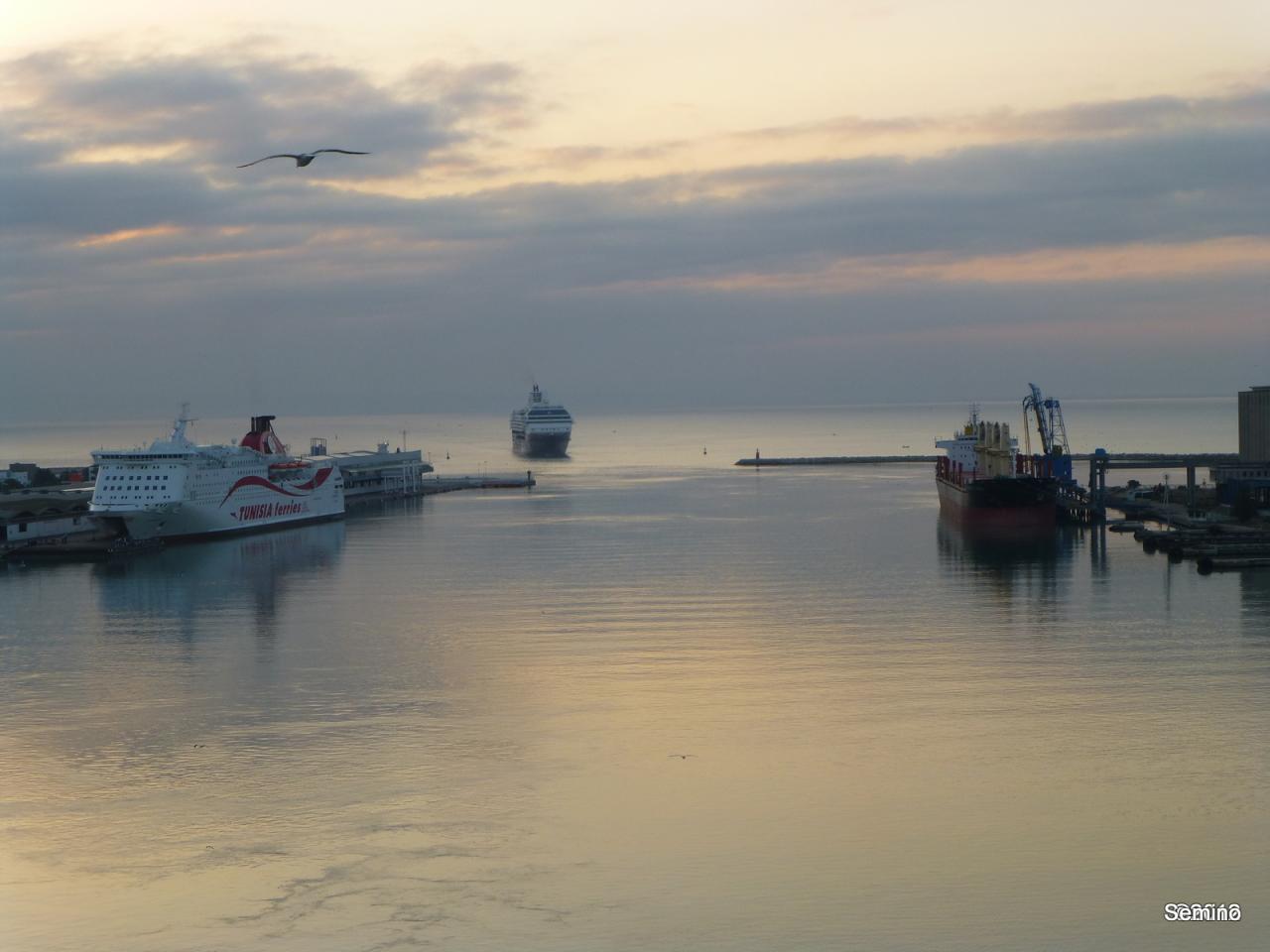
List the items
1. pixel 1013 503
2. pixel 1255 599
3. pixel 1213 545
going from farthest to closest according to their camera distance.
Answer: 1. pixel 1013 503
2. pixel 1213 545
3. pixel 1255 599

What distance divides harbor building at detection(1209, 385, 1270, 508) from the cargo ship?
23.3ft

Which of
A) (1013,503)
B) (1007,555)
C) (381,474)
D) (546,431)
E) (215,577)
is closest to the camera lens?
(215,577)

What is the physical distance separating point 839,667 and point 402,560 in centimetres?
2459

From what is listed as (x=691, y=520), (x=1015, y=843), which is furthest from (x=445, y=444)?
(x=1015, y=843)

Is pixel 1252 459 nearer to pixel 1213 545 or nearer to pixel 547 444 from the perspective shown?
pixel 1213 545

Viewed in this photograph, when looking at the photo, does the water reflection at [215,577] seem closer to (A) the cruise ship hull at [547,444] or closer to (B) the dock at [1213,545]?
(B) the dock at [1213,545]

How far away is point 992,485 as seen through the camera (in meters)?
59.4

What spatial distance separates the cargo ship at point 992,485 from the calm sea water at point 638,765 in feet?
60.9

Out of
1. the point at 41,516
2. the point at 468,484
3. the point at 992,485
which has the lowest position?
the point at 41,516

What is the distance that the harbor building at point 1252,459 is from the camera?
177ft

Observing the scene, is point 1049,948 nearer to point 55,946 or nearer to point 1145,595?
point 55,946

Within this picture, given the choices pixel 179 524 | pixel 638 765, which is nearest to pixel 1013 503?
pixel 179 524

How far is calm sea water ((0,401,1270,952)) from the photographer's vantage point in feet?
48.7

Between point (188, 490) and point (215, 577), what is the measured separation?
12.3m
